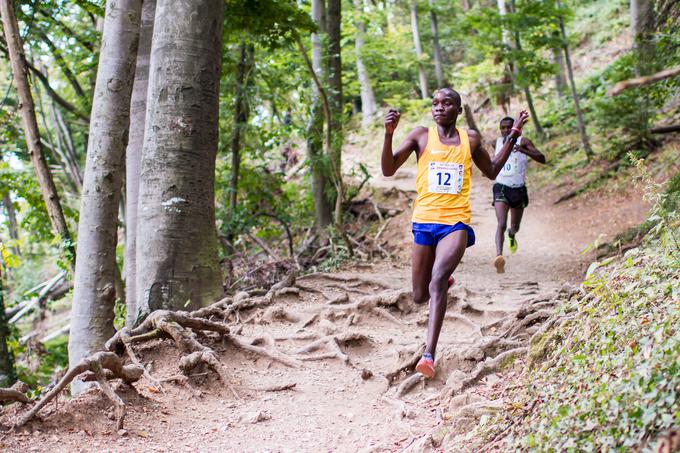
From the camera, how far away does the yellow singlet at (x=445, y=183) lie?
16.9ft

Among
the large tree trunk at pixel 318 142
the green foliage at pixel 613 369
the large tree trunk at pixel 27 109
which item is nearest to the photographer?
the green foliage at pixel 613 369

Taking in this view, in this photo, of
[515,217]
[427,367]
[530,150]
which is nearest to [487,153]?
[427,367]

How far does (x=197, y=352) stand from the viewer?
216 inches

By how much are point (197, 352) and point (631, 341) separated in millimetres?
3588

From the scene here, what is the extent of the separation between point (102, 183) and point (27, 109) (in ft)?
6.55

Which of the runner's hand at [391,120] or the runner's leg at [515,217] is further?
the runner's leg at [515,217]

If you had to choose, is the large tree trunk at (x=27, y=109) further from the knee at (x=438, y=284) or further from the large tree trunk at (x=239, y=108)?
the large tree trunk at (x=239, y=108)

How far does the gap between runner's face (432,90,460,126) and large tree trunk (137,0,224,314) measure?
3.07 metres

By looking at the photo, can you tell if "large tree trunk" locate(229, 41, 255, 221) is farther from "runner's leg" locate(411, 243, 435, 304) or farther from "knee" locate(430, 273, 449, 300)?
"knee" locate(430, 273, 449, 300)

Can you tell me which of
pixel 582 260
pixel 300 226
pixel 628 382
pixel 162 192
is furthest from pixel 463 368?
pixel 300 226

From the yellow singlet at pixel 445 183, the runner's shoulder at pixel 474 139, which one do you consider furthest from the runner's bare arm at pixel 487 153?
the yellow singlet at pixel 445 183

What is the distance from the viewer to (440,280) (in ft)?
16.4

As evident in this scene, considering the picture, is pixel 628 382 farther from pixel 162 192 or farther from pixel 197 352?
pixel 162 192

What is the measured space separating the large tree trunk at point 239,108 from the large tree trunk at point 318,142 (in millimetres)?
1520
